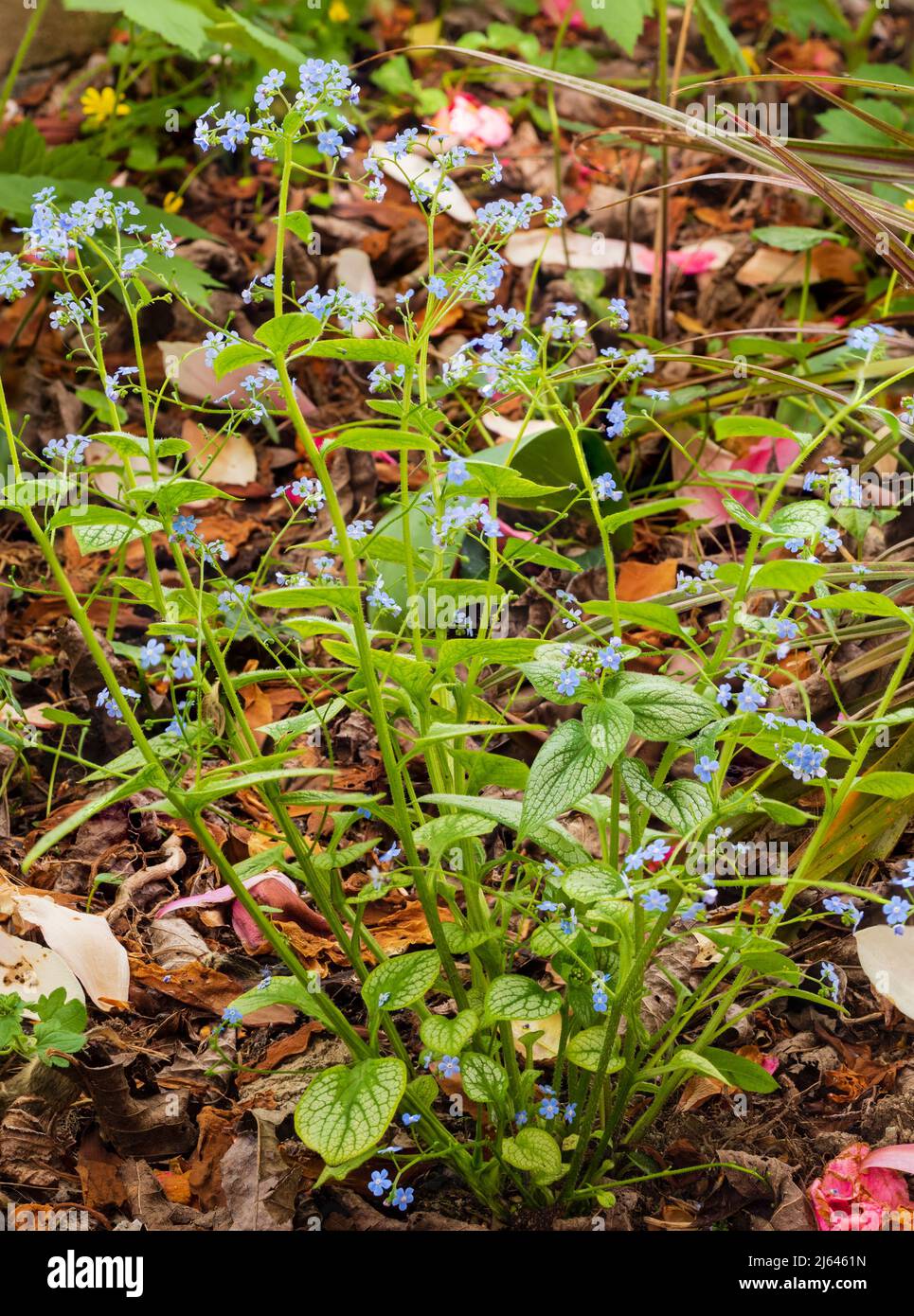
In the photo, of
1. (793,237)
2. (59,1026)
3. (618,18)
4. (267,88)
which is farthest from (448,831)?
(618,18)

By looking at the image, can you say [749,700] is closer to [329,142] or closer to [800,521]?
[800,521]

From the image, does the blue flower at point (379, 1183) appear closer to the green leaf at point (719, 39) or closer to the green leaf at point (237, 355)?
the green leaf at point (237, 355)

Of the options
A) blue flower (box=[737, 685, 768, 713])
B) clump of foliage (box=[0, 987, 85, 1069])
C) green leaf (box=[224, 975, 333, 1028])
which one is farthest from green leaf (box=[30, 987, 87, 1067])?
blue flower (box=[737, 685, 768, 713])

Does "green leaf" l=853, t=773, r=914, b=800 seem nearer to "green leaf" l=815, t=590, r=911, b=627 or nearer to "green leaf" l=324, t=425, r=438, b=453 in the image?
"green leaf" l=815, t=590, r=911, b=627

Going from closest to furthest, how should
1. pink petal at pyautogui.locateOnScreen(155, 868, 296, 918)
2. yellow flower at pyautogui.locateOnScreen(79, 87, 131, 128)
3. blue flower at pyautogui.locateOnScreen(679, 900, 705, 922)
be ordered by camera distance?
blue flower at pyautogui.locateOnScreen(679, 900, 705, 922) < pink petal at pyautogui.locateOnScreen(155, 868, 296, 918) < yellow flower at pyautogui.locateOnScreen(79, 87, 131, 128)

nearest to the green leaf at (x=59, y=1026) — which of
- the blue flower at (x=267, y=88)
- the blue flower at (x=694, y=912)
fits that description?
the blue flower at (x=694, y=912)
